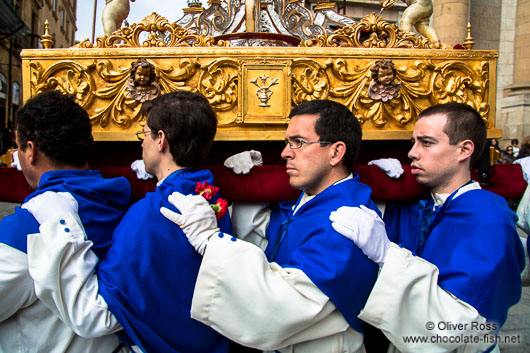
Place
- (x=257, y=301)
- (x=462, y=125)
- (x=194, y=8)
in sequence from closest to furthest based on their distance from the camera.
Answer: (x=257, y=301) < (x=462, y=125) < (x=194, y=8)

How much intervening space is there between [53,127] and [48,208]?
41cm

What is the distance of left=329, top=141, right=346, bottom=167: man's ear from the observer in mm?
1758

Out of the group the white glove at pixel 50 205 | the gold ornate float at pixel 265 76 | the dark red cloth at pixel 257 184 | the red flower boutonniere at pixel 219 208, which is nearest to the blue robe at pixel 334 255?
the red flower boutonniere at pixel 219 208

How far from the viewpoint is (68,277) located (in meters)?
1.39

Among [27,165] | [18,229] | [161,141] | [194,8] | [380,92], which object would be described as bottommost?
[18,229]

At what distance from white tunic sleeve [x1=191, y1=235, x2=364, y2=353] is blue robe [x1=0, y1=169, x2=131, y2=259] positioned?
0.51 metres

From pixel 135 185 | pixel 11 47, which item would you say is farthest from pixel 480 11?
pixel 11 47

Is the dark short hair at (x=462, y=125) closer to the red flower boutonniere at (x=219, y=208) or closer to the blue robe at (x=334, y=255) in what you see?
the blue robe at (x=334, y=255)

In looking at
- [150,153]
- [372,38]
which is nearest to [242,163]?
[150,153]

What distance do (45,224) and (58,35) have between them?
3142cm

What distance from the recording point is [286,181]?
2.17 meters

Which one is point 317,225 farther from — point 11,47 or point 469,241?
point 11,47

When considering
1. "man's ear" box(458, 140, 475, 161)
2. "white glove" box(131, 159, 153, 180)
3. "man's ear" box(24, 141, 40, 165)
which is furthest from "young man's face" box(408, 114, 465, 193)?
"man's ear" box(24, 141, 40, 165)

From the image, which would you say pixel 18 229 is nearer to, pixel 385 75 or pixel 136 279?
pixel 136 279
